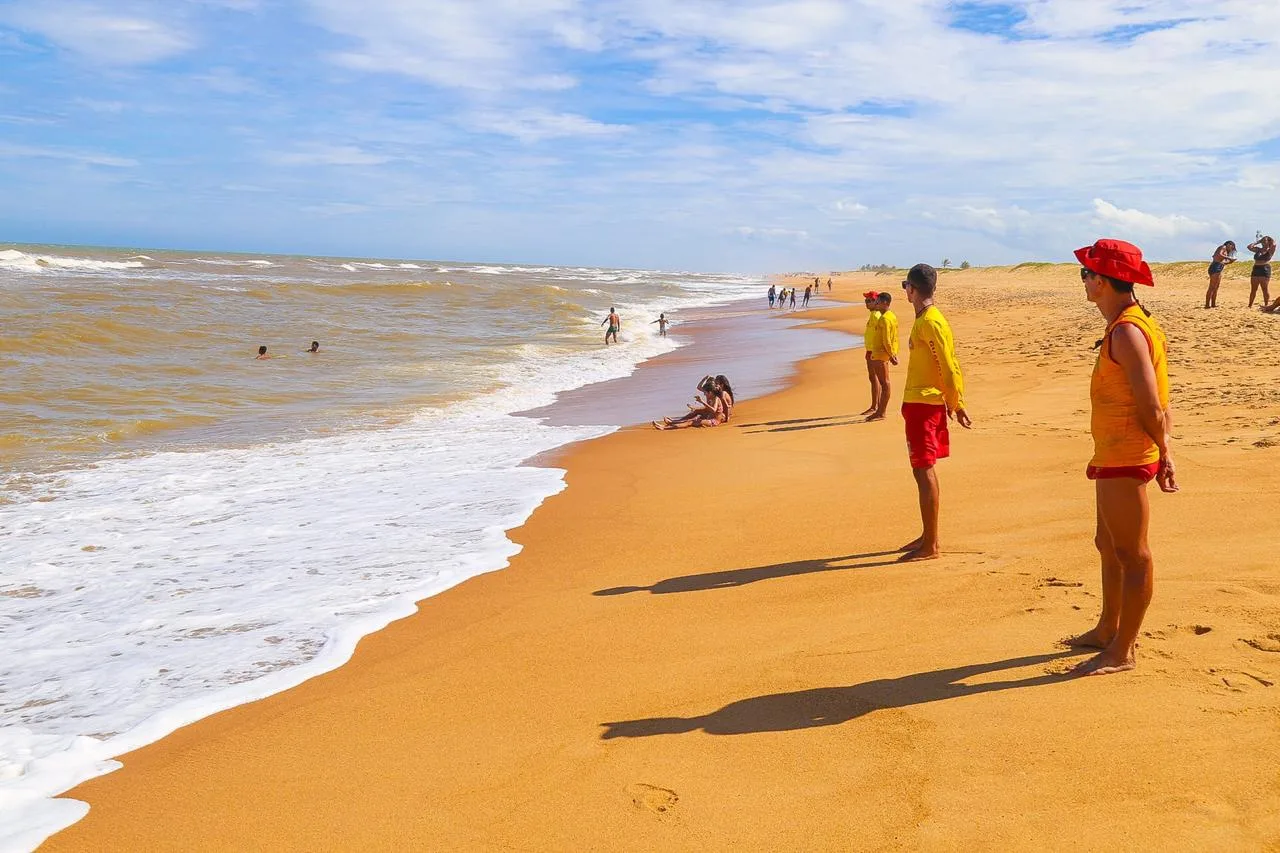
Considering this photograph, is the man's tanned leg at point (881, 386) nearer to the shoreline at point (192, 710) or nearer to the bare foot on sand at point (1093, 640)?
the shoreline at point (192, 710)

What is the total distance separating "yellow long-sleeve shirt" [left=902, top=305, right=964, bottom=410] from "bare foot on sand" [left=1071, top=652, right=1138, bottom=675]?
2153mm

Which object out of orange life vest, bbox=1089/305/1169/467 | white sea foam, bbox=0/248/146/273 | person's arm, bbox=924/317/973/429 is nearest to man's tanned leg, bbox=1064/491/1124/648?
orange life vest, bbox=1089/305/1169/467

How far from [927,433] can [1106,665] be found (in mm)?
2260

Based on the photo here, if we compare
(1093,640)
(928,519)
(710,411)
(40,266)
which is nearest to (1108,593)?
(1093,640)

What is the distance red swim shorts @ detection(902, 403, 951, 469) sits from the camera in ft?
18.9

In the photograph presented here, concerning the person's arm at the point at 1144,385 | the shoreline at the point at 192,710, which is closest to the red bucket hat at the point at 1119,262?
the person's arm at the point at 1144,385

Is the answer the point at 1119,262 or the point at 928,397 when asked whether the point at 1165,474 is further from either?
the point at 928,397

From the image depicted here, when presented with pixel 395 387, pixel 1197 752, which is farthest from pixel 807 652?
pixel 395 387

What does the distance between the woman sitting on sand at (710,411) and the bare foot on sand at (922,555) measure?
21.0 ft

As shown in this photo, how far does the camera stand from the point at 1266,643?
3.73 m

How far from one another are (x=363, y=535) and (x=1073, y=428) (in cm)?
663

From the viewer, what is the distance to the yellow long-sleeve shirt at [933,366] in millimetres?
5656

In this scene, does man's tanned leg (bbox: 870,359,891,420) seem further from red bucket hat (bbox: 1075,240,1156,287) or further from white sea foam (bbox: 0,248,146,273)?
white sea foam (bbox: 0,248,146,273)

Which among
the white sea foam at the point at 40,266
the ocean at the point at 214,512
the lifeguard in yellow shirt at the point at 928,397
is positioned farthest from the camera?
the white sea foam at the point at 40,266
